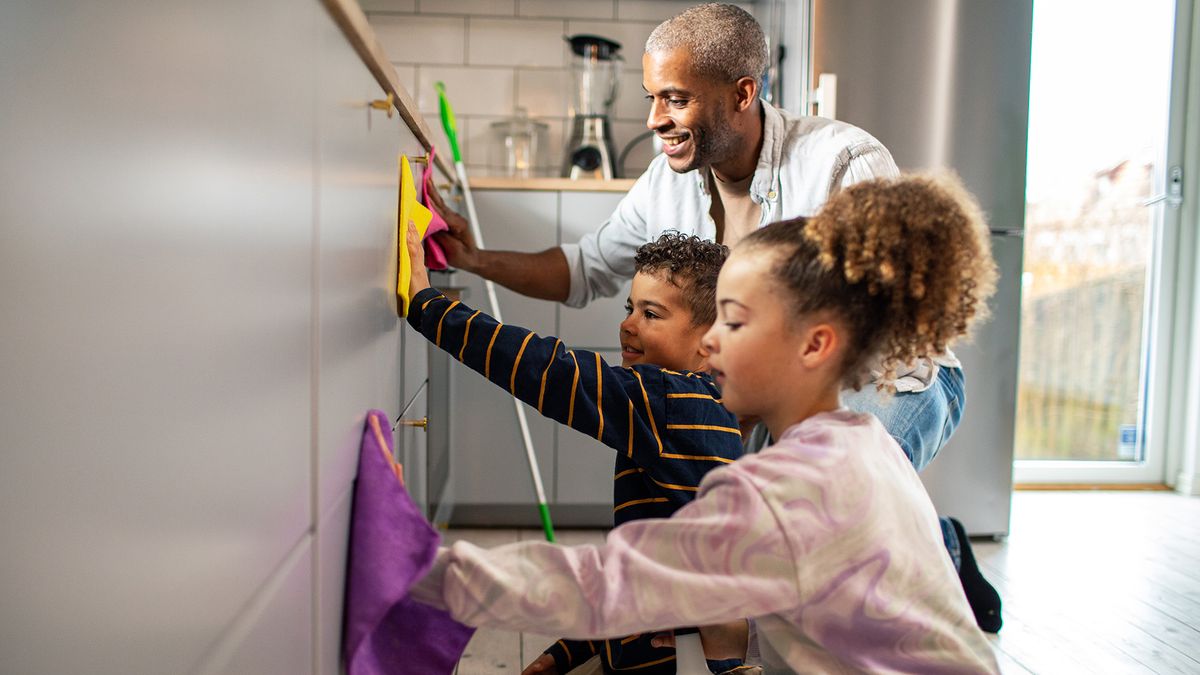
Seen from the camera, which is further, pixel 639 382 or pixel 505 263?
pixel 505 263

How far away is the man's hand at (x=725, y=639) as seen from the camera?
1.06 metres

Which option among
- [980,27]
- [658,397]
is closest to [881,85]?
[980,27]

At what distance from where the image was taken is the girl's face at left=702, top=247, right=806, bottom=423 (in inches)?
36.0

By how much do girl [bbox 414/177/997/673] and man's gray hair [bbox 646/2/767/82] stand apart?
2.91ft

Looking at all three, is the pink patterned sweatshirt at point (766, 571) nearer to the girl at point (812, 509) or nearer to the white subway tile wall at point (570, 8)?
the girl at point (812, 509)

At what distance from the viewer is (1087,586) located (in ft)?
7.38

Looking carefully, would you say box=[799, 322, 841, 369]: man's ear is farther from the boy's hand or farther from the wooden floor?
the wooden floor

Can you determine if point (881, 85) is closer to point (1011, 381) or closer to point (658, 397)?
point (1011, 381)

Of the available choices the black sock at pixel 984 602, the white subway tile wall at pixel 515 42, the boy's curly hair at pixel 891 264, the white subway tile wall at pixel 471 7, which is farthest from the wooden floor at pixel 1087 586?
the white subway tile wall at pixel 471 7

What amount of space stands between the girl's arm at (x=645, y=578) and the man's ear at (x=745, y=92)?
3.71 ft

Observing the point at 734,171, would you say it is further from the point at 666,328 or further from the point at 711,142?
the point at 666,328

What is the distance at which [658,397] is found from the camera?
1219 millimetres

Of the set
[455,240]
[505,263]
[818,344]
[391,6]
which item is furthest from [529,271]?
[391,6]

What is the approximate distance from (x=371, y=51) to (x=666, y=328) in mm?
632
